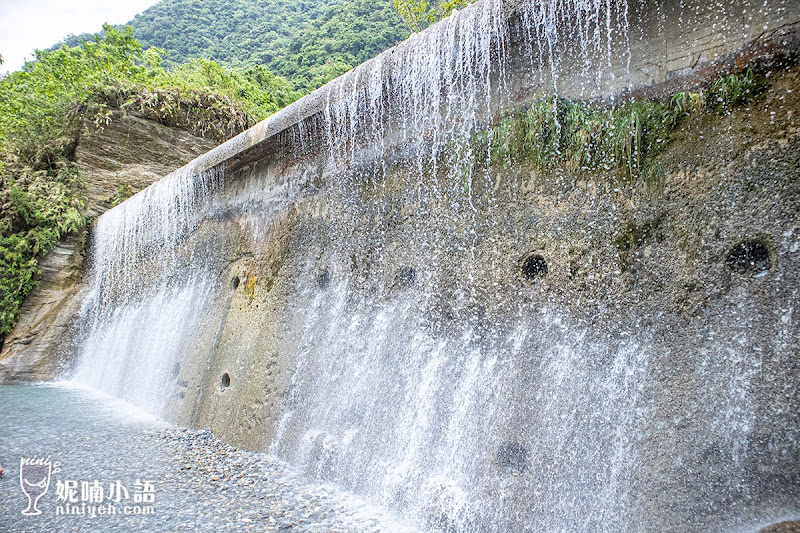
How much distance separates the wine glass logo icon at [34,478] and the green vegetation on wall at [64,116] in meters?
6.07

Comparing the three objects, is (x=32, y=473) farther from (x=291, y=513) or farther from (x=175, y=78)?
(x=175, y=78)

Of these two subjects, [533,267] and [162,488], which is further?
[162,488]

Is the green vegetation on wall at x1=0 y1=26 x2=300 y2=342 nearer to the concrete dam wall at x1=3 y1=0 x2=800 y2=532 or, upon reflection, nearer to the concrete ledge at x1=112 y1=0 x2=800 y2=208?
the concrete dam wall at x1=3 y1=0 x2=800 y2=532

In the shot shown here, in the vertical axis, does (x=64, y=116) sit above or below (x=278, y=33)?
below

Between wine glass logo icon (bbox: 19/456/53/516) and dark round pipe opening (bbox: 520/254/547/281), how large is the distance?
314 cm

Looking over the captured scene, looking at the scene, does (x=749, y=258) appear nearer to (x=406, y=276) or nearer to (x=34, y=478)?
(x=406, y=276)


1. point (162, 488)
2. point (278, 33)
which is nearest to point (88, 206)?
point (162, 488)

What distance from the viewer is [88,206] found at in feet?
30.1

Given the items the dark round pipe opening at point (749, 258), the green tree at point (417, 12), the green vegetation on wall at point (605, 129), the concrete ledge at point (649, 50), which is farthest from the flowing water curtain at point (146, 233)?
the green tree at point (417, 12)

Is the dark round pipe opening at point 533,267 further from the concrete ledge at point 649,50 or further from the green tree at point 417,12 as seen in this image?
the green tree at point 417,12

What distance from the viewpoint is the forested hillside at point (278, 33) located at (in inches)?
783

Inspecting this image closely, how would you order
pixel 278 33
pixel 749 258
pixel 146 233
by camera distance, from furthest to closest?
1. pixel 278 33
2. pixel 146 233
3. pixel 749 258

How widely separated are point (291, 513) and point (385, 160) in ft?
8.47

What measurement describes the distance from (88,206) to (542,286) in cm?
955
